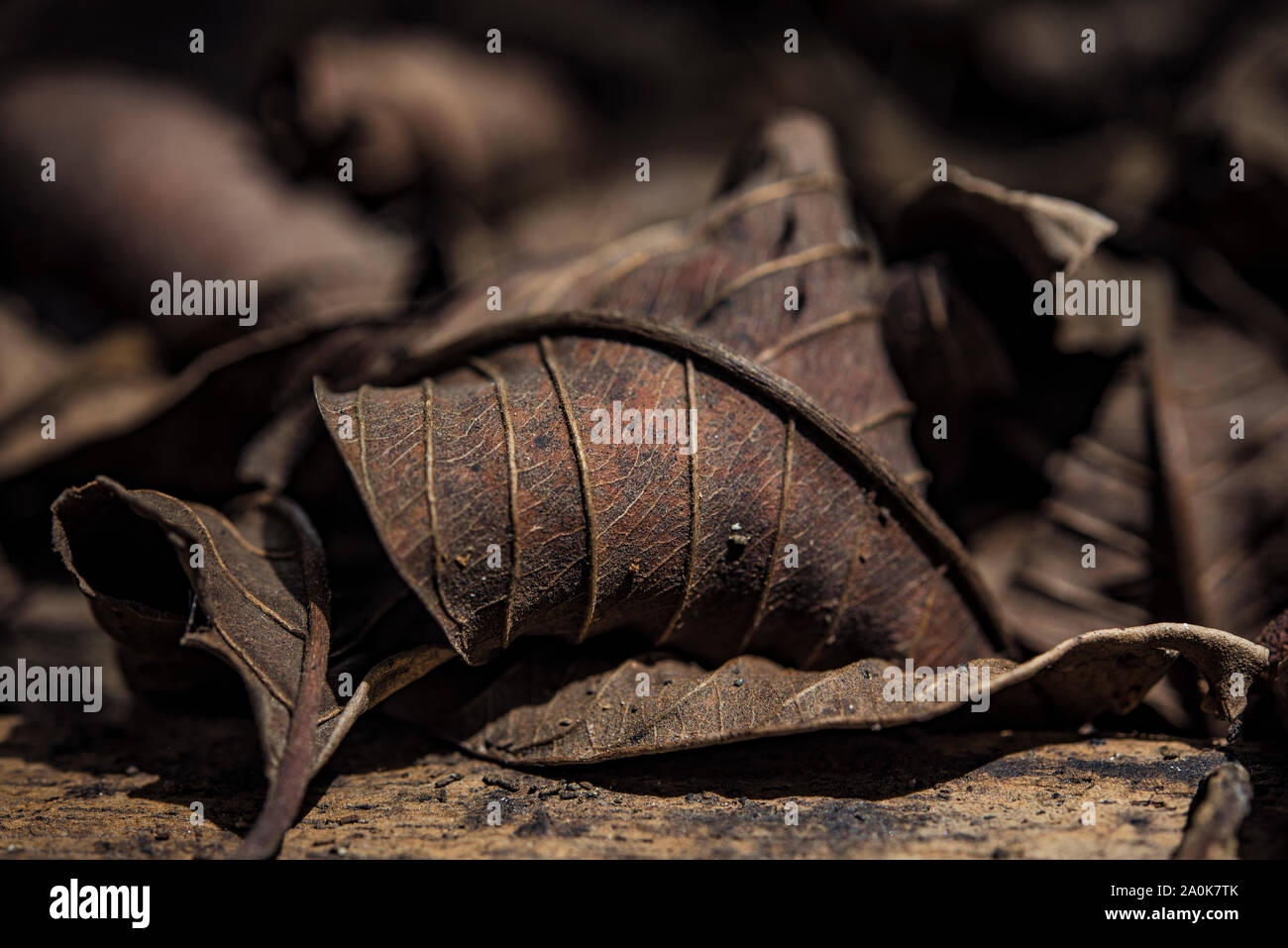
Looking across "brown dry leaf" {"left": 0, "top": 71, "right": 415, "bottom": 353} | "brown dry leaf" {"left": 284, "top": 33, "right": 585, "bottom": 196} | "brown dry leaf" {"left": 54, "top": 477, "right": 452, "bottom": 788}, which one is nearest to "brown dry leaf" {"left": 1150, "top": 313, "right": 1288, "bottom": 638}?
"brown dry leaf" {"left": 54, "top": 477, "right": 452, "bottom": 788}

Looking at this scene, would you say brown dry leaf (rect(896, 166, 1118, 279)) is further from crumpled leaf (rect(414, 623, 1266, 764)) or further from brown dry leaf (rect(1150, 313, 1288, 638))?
crumpled leaf (rect(414, 623, 1266, 764))

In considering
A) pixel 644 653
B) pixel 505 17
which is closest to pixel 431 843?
pixel 644 653

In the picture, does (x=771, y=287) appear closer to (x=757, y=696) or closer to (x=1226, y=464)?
(x=757, y=696)

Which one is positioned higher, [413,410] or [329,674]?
[413,410]

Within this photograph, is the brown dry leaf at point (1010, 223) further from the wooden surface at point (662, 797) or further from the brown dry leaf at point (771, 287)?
the wooden surface at point (662, 797)

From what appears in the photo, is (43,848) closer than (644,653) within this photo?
Yes

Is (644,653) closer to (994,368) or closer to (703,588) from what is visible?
(703,588)

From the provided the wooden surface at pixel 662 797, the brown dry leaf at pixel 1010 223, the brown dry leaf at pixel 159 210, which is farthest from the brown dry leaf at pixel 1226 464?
the brown dry leaf at pixel 159 210
